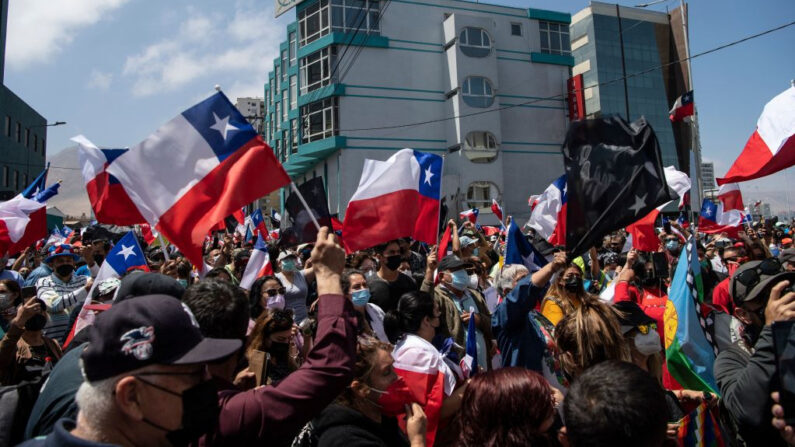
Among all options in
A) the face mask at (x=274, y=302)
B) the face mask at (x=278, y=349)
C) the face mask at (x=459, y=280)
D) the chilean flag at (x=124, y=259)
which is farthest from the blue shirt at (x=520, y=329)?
the chilean flag at (x=124, y=259)

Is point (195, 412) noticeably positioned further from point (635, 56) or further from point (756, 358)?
point (635, 56)

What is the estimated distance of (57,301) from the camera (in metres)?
6.20

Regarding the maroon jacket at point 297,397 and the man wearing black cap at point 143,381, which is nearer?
the man wearing black cap at point 143,381

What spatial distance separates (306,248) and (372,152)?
25779mm

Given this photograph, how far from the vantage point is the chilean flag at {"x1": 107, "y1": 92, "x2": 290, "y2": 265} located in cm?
394

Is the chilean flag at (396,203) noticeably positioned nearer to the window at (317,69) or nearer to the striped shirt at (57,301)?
the striped shirt at (57,301)

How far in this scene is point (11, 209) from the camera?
328 inches

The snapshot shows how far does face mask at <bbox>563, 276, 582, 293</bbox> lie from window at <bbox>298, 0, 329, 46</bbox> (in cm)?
3267

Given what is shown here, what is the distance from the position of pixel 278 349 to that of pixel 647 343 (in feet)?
7.65

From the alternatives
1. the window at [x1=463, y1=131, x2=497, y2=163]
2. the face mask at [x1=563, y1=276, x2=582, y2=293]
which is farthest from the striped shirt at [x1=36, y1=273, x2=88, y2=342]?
the window at [x1=463, y1=131, x2=497, y2=163]

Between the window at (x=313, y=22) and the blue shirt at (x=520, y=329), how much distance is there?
33.5m

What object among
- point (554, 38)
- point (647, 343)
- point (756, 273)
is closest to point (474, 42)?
point (554, 38)

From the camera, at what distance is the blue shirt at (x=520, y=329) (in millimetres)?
3936

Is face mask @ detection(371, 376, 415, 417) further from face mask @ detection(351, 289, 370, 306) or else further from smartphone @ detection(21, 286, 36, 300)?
smartphone @ detection(21, 286, 36, 300)
